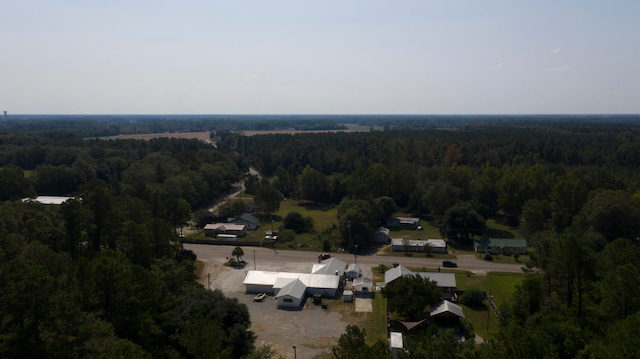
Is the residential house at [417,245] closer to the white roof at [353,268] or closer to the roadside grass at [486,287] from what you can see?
the roadside grass at [486,287]

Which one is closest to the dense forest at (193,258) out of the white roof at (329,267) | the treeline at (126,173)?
the treeline at (126,173)

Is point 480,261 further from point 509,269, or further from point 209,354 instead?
point 209,354

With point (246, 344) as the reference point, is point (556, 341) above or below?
above

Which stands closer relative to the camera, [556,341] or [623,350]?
[623,350]

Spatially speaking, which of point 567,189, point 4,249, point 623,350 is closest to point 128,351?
point 4,249

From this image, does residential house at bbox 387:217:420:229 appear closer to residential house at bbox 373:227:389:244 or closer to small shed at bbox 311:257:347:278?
residential house at bbox 373:227:389:244

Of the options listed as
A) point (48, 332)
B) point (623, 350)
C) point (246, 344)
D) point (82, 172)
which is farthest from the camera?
point (82, 172)

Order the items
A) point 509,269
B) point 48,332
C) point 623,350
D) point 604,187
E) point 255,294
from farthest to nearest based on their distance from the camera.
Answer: point 604,187 < point 509,269 < point 255,294 < point 48,332 < point 623,350
